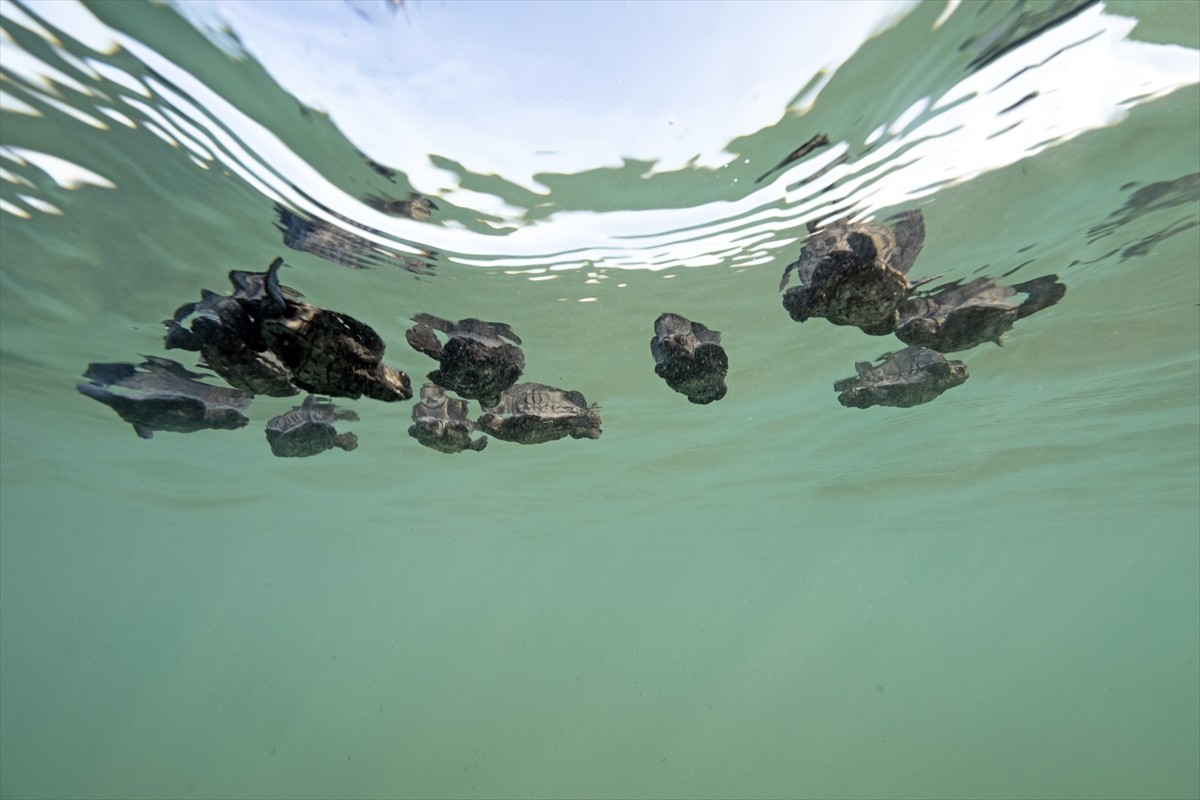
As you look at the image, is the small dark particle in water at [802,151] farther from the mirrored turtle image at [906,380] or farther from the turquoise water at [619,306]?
the mirrored turtle image at [906,380]

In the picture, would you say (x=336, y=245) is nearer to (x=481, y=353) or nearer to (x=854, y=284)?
(x=481, y=353)

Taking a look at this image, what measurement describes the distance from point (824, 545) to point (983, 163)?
50.9m

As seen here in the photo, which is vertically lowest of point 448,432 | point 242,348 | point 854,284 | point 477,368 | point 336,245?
point 448,432

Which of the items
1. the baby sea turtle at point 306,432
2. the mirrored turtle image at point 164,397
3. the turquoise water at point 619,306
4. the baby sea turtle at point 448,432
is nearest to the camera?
the turquoise water at point 619,306

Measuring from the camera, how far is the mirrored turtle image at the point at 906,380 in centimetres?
1159

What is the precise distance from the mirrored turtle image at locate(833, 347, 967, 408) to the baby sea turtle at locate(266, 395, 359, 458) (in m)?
11.5

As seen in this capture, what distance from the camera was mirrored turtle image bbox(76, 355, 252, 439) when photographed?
12719 mm

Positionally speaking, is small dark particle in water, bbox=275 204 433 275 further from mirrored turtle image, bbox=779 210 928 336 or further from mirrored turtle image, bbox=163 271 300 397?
mirrored turtle image, bbox=779 210 928 336

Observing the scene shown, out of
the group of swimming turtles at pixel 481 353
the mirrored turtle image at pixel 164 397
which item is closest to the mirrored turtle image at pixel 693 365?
the group of swimming turtles at pixel 481 353

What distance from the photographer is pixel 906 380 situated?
11.7 metres

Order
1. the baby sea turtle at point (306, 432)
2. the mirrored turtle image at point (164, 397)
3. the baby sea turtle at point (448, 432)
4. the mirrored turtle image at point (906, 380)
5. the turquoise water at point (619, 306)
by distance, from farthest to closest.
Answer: the baby sea turtle at point (306, 432) → the mirrored turtle image at point (164, 397) → the baby sea turtle at point (448, 432) → the mirrored turtle image at point (906, 380) → the turquoise water at point (619, 306)

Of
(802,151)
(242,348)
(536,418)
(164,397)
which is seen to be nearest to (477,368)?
(536,418)

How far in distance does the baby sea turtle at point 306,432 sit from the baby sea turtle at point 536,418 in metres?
4.20

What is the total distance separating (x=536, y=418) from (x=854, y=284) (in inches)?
238
